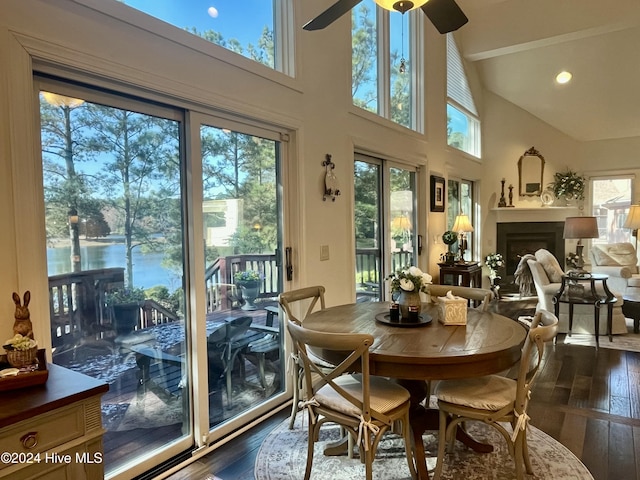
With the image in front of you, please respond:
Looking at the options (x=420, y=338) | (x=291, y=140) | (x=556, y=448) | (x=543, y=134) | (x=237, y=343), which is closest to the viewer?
(x=420, y=338)

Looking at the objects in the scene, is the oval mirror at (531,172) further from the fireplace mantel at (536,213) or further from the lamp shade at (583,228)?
the lamp shade at (583,228)

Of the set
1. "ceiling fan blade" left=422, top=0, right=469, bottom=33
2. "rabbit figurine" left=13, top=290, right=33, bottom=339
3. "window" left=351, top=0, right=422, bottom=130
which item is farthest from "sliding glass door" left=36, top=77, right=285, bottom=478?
"window" left=351, top=0, right=422, bottom=130

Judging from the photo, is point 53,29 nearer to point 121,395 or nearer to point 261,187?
point 261,187

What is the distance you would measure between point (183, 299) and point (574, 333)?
4.52 m

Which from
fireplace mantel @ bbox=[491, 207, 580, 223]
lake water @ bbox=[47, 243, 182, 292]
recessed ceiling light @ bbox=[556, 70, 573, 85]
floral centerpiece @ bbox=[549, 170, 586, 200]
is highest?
recessed ceiling light @ bbox=[556, 70, 573, 85]

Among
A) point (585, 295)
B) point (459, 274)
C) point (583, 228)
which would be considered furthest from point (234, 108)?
point (585, 295)

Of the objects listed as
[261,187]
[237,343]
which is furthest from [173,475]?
[261,187]

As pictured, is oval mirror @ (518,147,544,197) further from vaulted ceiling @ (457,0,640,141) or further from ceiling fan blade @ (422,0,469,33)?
ceiling fan blade @ (422,0,469,33)

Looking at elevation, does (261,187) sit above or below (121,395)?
above

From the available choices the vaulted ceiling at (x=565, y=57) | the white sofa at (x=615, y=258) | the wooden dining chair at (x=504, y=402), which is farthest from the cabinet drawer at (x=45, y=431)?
the white sofa at (x=615, y=258)

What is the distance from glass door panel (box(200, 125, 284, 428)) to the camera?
8.62 feet

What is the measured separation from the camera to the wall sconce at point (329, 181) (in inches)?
134

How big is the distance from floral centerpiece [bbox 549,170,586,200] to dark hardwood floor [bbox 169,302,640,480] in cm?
403

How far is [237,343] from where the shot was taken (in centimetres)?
284
